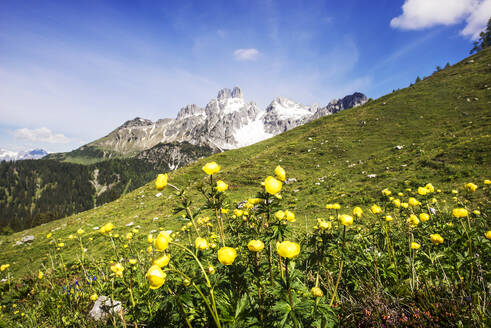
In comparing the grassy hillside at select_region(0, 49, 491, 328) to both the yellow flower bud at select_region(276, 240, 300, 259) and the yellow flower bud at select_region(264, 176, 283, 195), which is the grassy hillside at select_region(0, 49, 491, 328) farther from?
the yellow flower bud at select_region(264, 176, 283, 195)

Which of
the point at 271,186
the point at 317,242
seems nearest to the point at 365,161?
the point at 317,242

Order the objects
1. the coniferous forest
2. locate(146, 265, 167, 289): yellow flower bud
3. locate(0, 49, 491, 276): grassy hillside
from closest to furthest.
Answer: locate(146, 265, 167, 289): yellow flower bud < locate(0, 49, 491, 276): grassy hillside < the coniferous forest

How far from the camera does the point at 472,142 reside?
10.4m

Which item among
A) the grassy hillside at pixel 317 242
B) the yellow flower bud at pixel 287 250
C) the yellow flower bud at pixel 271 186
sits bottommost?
the grassy hillside at pixel 317 242

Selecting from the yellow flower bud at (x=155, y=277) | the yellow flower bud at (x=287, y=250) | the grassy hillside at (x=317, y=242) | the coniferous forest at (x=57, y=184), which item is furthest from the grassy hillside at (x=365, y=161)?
the coniferous forest at (x=57, y=184)

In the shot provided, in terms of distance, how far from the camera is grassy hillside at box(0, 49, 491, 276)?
9312mm

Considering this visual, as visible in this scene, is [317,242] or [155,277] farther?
[317,242]

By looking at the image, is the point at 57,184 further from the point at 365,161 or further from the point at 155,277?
the point at 155,277

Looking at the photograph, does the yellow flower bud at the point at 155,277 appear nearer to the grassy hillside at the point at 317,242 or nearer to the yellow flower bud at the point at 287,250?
the grassy hillside at the point at 317,242

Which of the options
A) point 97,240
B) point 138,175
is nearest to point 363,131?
point 97,240

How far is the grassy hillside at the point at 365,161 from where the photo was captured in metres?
9.31

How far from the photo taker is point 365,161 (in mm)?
13898

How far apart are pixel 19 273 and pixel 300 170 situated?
50.9 feet

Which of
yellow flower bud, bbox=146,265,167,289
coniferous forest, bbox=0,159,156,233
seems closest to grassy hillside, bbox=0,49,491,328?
yellow flower bud, bbox=146,265,167,289
